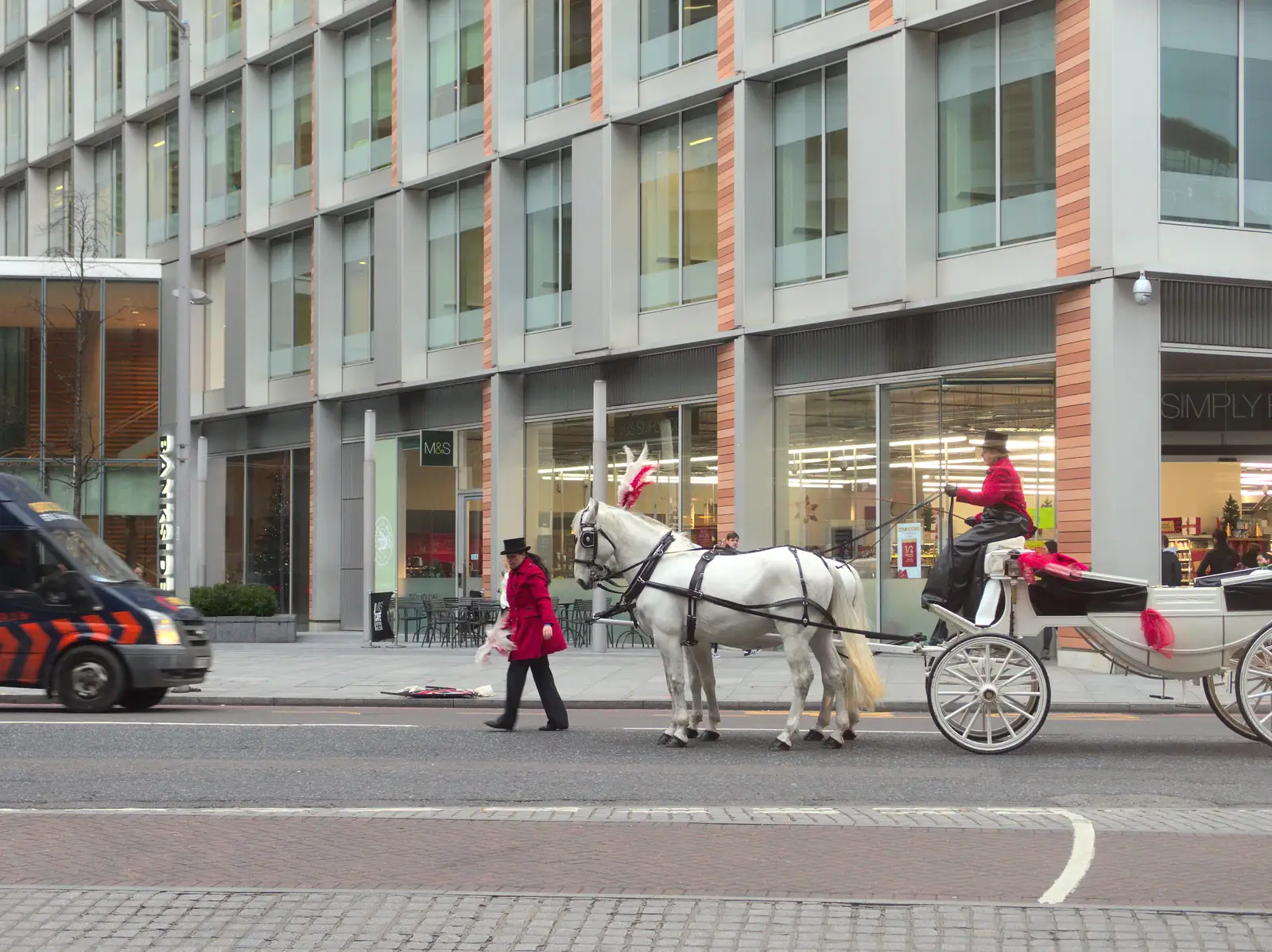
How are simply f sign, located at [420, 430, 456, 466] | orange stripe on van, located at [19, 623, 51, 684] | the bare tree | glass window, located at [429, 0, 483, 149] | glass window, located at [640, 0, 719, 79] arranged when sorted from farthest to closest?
the bare tree, simply f sign, located at [420, 430, 456, 466], glass window, located at [429, 0, 483, 149], glass window, located at [640, 0, 719, 79], orange stripe on van, located at [19, 623, 51, 684]

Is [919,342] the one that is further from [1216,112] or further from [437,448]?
[437,448]

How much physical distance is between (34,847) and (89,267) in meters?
34.5

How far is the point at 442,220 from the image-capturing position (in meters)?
34.9

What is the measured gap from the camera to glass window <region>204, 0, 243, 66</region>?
1640 inches

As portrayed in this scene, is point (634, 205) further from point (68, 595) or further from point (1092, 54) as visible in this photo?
point (68, 595)

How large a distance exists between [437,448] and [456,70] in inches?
315

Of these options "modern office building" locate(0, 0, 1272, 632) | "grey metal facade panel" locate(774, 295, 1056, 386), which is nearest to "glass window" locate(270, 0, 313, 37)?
"modern office building" locate(0, 0, 1272, 632)

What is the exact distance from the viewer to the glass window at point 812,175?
26.1 meters

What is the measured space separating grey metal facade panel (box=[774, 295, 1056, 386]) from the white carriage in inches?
444

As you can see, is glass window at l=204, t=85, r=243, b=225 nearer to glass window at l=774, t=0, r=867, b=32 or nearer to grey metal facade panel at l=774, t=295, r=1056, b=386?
glass window at l=774, t=0, r=867, b=32

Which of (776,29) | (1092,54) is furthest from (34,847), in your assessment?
(776,29)

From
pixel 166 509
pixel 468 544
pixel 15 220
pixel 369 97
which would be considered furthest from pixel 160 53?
pixel 468 544

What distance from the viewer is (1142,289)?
21.6m

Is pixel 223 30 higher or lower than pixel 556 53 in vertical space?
higher
